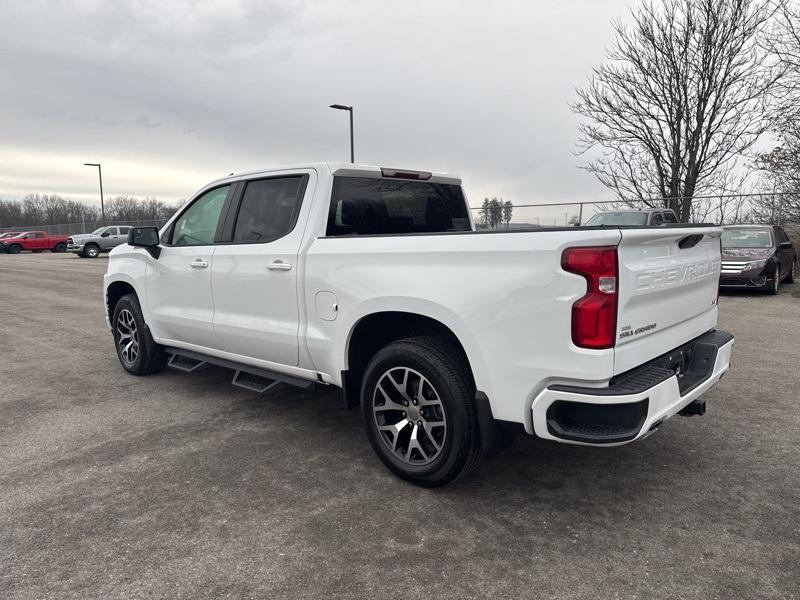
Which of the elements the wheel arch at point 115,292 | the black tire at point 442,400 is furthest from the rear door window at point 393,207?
the wheel arch at point 115,292

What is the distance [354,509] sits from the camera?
310 centimetres

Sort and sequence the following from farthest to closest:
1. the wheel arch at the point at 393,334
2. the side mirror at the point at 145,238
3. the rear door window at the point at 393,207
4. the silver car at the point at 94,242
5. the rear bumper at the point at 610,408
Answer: the silver car at the point at 94,242 → the side mirror at the point at 145,238 → the rear door window at the point at 393,207 → the wheel arch at the point at 393,334 → the rear bumper at the point at 610,408

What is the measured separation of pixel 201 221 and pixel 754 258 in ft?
37.4

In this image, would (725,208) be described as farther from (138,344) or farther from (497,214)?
(138,344)

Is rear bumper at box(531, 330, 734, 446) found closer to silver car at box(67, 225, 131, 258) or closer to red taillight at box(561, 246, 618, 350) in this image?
red taillight at box(561, 246, 618, 350)

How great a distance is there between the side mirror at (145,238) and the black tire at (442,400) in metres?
2.73

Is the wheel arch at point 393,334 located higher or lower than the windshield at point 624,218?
lower

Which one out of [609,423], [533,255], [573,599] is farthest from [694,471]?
[533,255]

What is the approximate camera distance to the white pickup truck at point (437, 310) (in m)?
2.62

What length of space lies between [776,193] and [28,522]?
19.2 metres

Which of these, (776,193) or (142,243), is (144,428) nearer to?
(142,243)

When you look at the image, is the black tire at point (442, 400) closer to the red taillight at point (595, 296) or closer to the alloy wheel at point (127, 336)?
the red taillight at point (595, 296)

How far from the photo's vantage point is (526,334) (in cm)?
273

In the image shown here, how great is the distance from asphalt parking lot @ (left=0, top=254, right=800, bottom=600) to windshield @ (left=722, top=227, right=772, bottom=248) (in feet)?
29.1
